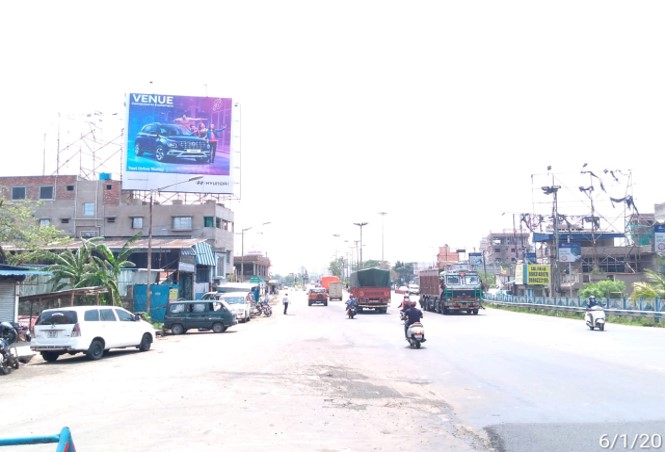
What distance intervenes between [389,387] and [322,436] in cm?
455

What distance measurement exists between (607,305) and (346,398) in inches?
1179

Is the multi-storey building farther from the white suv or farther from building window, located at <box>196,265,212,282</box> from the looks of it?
the white suv

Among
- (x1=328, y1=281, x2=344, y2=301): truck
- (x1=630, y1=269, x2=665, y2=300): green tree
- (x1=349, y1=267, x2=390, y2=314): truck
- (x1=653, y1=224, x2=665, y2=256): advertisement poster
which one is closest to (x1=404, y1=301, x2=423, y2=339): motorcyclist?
(x1=630, y1=269, x2=665, y2=300): green tree

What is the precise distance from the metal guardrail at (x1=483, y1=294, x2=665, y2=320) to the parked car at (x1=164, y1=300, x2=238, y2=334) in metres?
20.6

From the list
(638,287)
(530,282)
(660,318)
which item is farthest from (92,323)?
(530,282)

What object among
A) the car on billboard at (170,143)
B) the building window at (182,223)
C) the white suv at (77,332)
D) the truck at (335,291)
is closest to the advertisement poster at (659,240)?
A: the car on billboard at (170,143)

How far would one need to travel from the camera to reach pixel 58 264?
31516 mm

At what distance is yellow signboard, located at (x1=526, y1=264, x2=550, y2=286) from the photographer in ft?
198

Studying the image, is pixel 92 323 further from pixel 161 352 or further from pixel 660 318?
pixel 660 318

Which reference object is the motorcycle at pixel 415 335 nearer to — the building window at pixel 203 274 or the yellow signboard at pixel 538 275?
the building window at pixel 203 274

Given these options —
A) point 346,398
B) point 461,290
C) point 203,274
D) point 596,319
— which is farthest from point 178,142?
point 346,398
